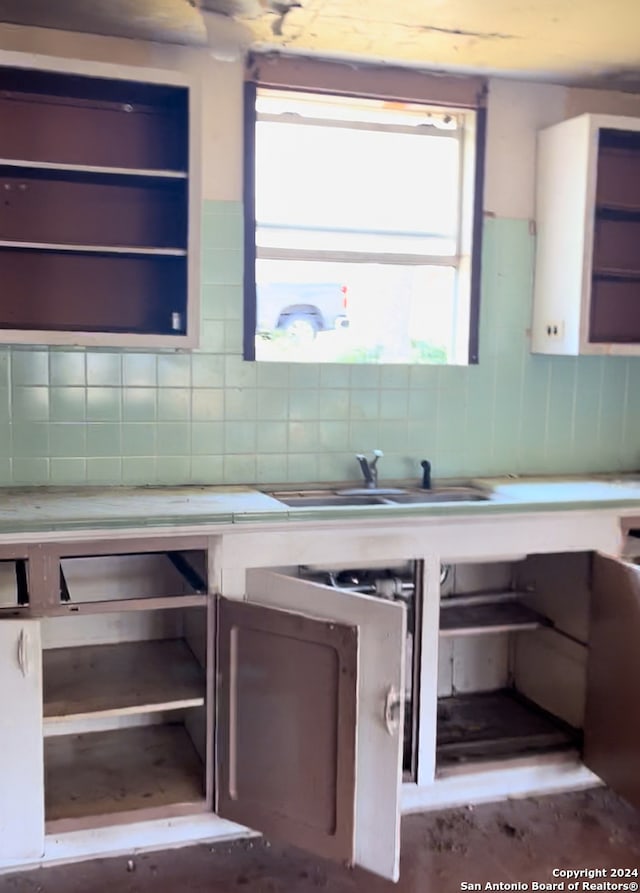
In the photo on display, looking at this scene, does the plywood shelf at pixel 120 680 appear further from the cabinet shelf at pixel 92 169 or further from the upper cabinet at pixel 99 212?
the cabinet shelf at pixel 92 169

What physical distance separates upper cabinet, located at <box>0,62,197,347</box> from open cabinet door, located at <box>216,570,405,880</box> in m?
0.94

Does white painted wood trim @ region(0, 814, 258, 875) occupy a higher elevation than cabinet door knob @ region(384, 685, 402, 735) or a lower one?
lower

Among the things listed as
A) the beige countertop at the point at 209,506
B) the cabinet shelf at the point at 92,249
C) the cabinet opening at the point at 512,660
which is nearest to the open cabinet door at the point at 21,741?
the beige countertop at the point at 209,506

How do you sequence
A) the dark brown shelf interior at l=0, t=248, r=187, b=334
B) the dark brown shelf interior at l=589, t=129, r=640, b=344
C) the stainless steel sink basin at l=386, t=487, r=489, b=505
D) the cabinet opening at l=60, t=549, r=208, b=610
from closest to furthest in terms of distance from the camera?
the dark brown shelf interior at l=0, t=248, r=187, b=334 → the cabinet opening at l=60, t=549, r=208, b=610 → the stainless steel sink basin at l=386, t=487, r=489, b=505 → the dark brown shelf interior at l=589, t=129, r=640, b=344

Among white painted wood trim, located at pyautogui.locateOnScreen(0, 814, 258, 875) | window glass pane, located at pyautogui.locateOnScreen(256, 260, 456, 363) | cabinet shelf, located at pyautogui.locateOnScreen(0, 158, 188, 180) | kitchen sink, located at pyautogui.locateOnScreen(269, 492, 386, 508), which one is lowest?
white painted wood trim, located at pyautogui.locateOnScreen(0, 814, 258, 875)

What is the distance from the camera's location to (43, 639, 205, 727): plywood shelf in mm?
2508

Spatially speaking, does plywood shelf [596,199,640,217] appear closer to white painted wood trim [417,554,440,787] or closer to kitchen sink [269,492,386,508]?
kitchen sink [269,492,386,508]

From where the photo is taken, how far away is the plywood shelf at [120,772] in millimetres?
2574

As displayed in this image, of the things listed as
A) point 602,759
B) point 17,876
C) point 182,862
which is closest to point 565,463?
point 602,759

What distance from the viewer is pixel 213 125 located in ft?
9.90

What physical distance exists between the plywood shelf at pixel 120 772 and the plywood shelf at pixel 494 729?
0.88 metres

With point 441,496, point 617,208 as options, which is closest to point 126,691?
point 441,496

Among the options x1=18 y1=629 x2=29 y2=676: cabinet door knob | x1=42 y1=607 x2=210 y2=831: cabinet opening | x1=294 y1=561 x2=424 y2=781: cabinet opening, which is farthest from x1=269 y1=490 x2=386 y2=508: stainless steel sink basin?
Result: x1=18 y1=629 x2=29 y2=676: cabinet door knob

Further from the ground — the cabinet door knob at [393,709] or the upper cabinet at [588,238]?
the upper cabinet at [588,238]
